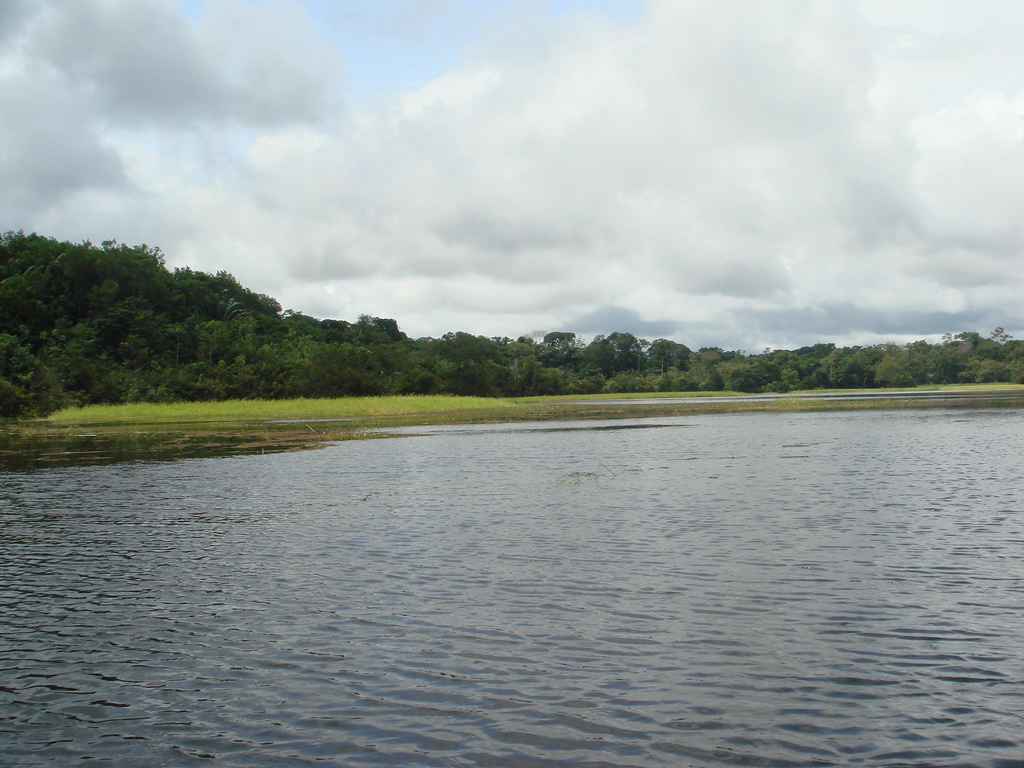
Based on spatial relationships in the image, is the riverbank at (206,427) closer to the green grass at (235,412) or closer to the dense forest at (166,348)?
the green grass at (235,412)

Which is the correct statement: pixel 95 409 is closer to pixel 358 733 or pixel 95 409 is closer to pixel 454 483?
pixel 454 483

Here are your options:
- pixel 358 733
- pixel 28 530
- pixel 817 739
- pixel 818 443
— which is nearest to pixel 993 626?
pixel 817 739

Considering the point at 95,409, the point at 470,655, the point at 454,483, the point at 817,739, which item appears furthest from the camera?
the point at 95,409

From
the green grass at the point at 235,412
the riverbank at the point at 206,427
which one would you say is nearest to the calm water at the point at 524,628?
the riverbank at the point at 206,427

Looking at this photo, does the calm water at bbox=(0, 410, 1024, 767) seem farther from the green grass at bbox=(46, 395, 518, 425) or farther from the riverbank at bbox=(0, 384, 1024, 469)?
the green grass at bbox=(46, 395, 518, 425)

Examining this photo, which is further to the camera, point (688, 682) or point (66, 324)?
point (66, 324)

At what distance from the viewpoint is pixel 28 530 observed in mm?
18547

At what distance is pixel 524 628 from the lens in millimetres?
10328

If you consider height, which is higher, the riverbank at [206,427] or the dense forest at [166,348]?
the dense forest at [166,348]

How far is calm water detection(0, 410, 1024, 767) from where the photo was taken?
7262 mm

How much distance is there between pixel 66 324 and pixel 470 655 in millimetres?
122091

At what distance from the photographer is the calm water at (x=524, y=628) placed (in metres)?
7.26

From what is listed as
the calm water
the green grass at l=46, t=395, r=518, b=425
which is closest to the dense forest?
the green grass at l=46, t=395, r=518, b=425

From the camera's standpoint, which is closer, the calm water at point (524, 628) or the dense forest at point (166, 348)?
the calm water at point (524, 628)
